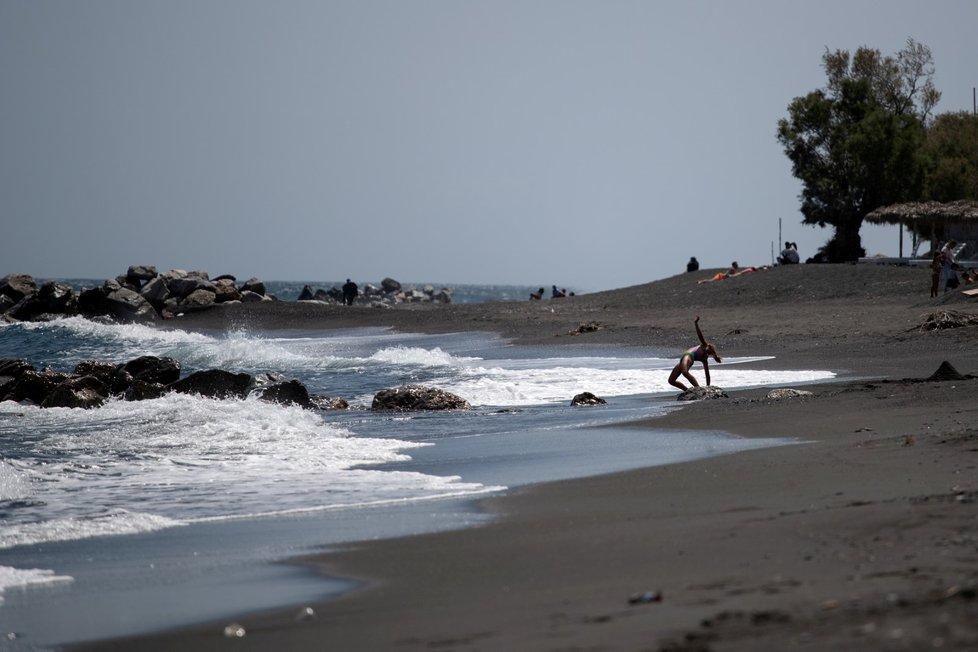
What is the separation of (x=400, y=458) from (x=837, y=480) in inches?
208

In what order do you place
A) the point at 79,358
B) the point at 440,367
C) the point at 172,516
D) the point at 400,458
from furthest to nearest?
the point at 79,358 → the point at 440,367 → the point at 400,458 → the point at 172,516

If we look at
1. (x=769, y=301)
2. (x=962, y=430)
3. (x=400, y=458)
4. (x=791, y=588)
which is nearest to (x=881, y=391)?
(x=962, y=430)

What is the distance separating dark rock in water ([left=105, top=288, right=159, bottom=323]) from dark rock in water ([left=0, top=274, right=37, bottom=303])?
26.9 ft

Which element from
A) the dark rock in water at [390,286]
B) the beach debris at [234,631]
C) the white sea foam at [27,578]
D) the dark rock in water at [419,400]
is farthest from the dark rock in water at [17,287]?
the beach debris at [234,631]

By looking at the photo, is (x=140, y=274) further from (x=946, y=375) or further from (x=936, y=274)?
(x=946, y=375)

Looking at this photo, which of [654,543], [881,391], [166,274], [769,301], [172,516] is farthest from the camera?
[166,274]

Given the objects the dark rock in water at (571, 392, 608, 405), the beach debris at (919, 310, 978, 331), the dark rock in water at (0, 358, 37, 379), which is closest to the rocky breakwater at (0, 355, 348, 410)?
the dark rock in water at (0, 358, 37, 379)

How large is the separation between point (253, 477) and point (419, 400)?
267 inches

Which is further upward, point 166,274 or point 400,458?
point 166,274

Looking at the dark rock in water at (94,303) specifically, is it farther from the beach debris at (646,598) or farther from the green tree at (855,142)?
A: the beach debris at (646,598)

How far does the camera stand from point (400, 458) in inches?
481

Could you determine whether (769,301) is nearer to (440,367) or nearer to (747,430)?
(440,367)

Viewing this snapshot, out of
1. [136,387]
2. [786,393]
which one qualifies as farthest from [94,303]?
[786,393]

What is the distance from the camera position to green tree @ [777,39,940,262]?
51.7m
